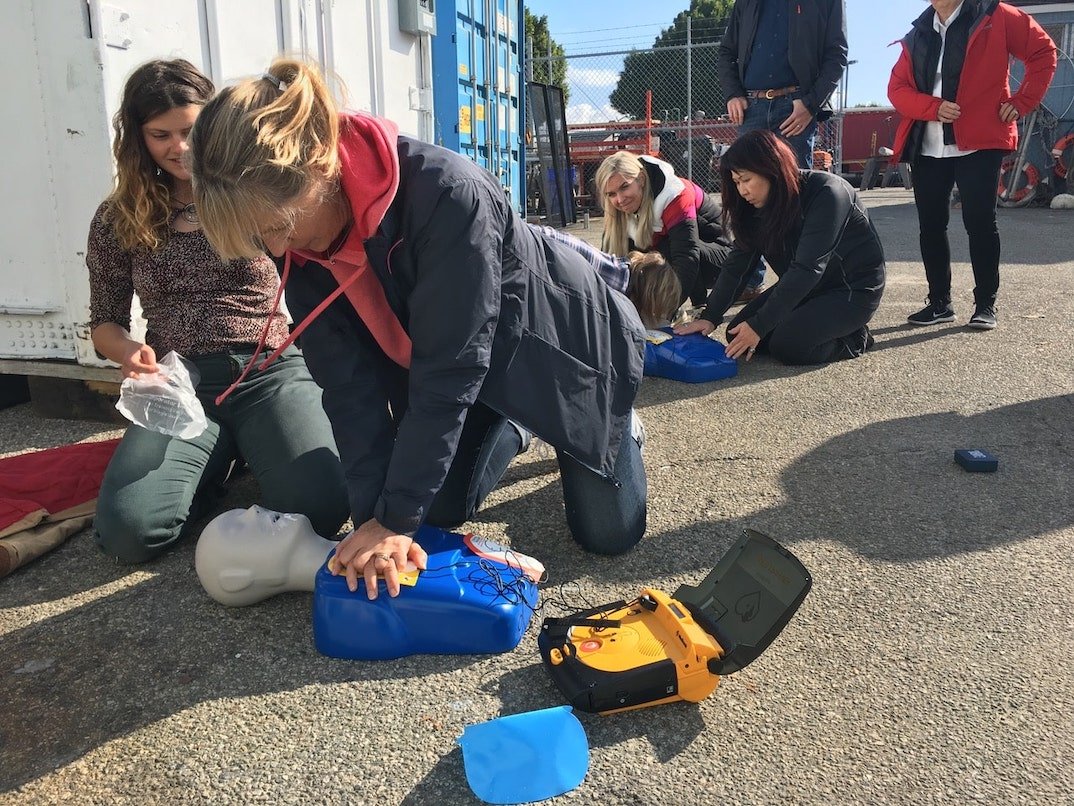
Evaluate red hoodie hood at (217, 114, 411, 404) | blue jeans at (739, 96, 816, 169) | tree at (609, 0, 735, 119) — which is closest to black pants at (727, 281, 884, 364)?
blue jeans at (739, 96, 816, 169)

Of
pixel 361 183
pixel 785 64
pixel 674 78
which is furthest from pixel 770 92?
pixel 674 78

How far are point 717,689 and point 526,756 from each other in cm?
50

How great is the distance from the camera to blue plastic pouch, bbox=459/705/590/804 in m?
1.62

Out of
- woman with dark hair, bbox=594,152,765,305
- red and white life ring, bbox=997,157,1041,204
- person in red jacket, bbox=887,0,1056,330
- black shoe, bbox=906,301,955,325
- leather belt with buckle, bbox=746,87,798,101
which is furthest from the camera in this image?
red and white life ring, bbox=997,157,1041,204

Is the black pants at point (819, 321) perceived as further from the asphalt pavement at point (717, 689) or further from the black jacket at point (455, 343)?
the black jacket at point (455, 343)

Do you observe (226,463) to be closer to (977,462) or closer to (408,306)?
(408,306)

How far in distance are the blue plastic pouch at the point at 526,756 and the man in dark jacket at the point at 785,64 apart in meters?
4.07

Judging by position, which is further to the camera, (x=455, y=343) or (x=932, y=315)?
(x=932, y=315)

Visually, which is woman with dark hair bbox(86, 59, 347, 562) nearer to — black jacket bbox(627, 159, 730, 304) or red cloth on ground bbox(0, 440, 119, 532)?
red cloth on ground bbox(0, 440, 119, 532)

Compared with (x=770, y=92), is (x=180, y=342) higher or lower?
lower

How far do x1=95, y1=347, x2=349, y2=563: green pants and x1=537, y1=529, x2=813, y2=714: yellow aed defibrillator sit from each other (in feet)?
3.16

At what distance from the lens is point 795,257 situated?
13.4 ft

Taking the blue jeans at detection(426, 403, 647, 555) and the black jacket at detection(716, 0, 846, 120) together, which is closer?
the blue jeans at detection(426, 403, 647, 555)

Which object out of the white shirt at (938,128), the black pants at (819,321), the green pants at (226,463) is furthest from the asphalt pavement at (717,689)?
the white shirt at (938,128)
